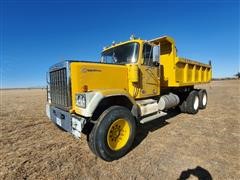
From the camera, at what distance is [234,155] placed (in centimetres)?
378

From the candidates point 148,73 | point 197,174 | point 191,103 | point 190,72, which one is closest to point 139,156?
point 197,174

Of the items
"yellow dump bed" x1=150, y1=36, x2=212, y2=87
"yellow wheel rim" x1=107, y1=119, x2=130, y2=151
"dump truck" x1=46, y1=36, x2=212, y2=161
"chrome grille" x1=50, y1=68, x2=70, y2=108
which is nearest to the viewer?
"dump truck" x1=46, y1=36, x2=212, y2=161

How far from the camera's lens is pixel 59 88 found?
438 cm

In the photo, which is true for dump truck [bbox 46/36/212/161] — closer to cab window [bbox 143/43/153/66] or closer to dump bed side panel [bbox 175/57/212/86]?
cab window [bbox 143/43/153/66]

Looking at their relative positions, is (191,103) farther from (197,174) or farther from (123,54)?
(197,174)

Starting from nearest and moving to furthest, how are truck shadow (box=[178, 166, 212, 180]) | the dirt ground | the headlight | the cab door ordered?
truck shadow (box=[178, 166, 212, 180]) < the dirt ground < the headlight < the cab door

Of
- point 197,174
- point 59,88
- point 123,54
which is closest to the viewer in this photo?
point 197,174

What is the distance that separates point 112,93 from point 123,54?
6.37 feet

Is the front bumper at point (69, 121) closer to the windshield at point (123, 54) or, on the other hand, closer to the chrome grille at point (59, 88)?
the chrome grille at point (59, 88)


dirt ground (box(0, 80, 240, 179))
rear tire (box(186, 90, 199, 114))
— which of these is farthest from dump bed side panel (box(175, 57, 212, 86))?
dirt ground (box(0, 80, 240, 179))

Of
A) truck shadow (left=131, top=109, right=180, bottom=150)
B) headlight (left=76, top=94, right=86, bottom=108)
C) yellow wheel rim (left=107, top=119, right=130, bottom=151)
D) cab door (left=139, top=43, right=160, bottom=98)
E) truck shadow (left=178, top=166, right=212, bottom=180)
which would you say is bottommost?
truck shadow (left=178, top=166, right=212, bottom=180)

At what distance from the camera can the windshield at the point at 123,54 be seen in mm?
5023

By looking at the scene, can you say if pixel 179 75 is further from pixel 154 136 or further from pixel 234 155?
pixel 234 155

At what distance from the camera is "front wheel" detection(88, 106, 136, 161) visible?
139 inches
